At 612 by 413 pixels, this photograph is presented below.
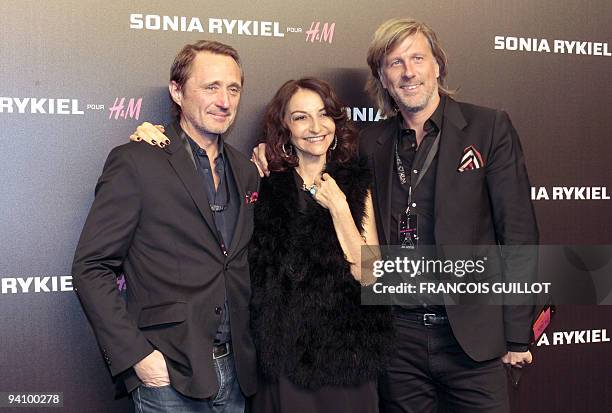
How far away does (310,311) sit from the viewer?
94.7 inches

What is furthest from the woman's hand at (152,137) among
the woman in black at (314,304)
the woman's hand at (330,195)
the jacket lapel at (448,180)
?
the jacket lapel at (448,180)

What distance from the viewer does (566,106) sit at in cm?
367

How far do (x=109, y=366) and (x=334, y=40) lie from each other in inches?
73.2

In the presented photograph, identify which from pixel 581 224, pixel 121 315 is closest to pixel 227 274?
pixel 121 315

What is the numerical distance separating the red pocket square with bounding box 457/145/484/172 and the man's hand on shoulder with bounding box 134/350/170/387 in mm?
1244

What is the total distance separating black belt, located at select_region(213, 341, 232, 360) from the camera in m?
2.33

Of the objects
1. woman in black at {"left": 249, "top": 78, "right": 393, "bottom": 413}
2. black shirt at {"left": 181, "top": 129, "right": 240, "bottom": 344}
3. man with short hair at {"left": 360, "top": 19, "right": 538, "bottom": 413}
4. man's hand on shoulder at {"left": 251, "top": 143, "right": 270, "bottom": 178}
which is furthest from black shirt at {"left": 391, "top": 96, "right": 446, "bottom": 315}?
black shirt at {"left": 181, "top": 129, "right": 240, "bottom": 344}

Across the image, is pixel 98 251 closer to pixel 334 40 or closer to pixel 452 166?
pixel 452 166

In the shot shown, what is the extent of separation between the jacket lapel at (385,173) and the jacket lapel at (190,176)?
0.66 meters

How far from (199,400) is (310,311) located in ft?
1.54

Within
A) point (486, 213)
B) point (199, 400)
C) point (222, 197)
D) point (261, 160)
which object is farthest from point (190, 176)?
point (486, 213)

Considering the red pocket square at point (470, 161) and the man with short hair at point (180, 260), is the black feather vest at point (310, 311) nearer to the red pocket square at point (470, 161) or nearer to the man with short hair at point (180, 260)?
the man with short hair at point (180, 260)

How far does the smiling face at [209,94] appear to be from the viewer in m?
2.38

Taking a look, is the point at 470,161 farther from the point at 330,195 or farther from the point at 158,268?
the point at 158,268
